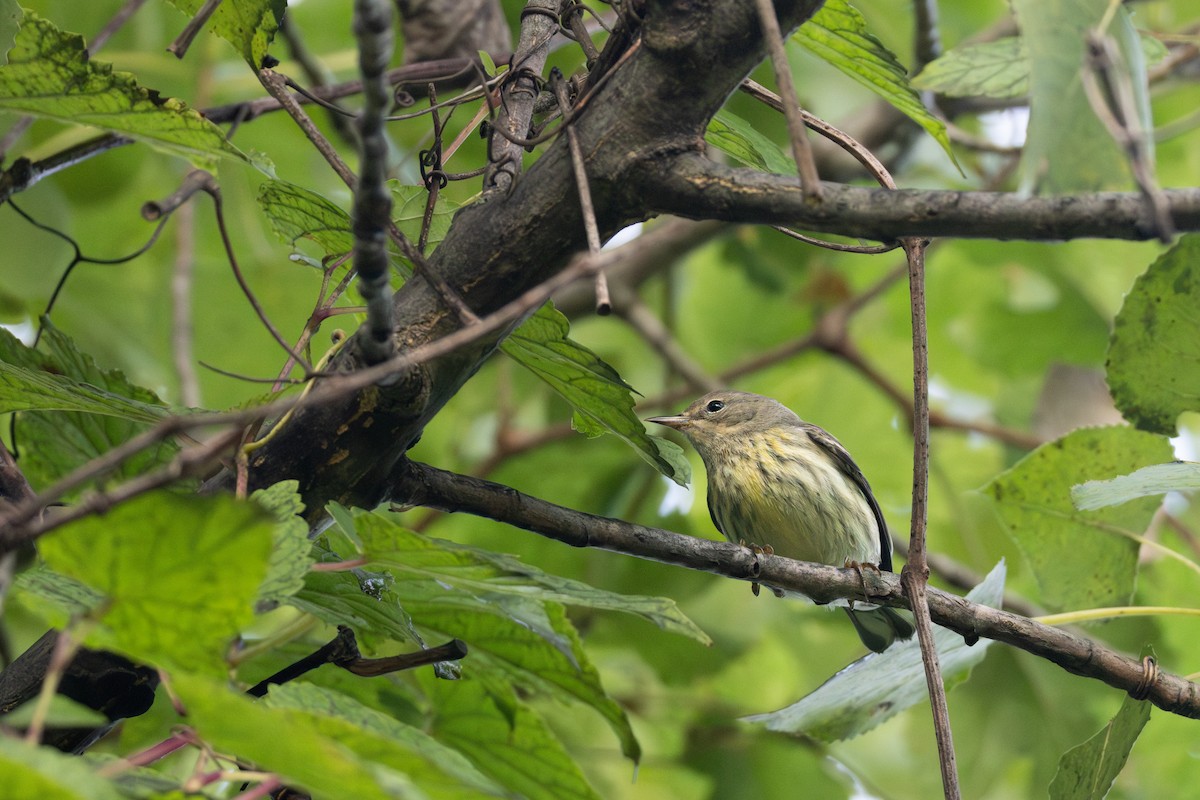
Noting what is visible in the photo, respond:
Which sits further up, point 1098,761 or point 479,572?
point 479,572

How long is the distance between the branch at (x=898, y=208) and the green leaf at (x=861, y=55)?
0.45 m

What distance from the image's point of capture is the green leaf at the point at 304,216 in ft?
5.50

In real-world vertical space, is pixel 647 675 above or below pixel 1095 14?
below

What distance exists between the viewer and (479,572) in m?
1.42

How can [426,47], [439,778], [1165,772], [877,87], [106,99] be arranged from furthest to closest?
[1165,772] < [426,47] < [877,87] < [106,99] < [439,778]

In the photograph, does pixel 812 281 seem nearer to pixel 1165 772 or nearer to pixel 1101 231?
pixel 1165 772

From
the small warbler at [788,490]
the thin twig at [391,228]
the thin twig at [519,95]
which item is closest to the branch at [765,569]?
the thin twig at [391,228]

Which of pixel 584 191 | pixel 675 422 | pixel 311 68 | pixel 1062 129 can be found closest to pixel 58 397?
pixel 584 191

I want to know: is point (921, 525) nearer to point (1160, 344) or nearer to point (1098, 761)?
point (1098, 761)

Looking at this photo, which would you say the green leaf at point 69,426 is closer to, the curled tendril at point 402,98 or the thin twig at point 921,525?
the curled tendril at point 402,98

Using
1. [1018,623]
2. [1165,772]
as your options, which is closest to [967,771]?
[1165,772]

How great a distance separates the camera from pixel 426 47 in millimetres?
2592

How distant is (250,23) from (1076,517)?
1.82 metres

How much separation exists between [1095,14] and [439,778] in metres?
0.97
